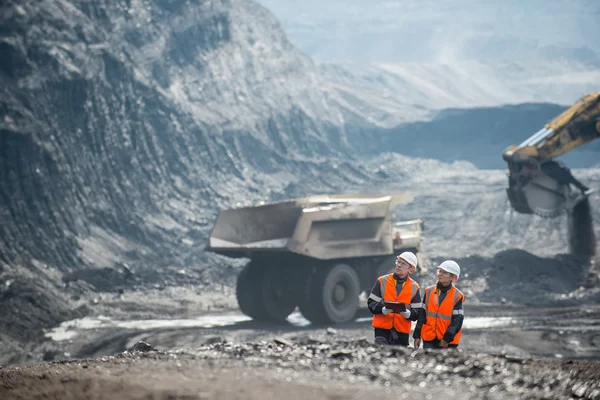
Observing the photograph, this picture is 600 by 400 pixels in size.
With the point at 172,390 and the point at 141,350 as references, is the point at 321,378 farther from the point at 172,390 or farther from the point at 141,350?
the point at 141,350

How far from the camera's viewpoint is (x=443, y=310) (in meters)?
7.21

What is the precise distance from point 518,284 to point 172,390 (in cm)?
1426

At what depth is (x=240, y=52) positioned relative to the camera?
38.1 m

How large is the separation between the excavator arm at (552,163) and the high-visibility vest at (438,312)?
43.0ft

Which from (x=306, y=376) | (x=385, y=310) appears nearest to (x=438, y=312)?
(x=385, y=310)

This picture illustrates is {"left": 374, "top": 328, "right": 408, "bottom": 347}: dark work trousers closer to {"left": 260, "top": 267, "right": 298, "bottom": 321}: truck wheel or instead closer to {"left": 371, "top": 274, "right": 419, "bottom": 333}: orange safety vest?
{"left": 371, "top": 274, "right": 419, "bottom": 333}: orange safety vest

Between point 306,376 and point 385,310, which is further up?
point 385,310

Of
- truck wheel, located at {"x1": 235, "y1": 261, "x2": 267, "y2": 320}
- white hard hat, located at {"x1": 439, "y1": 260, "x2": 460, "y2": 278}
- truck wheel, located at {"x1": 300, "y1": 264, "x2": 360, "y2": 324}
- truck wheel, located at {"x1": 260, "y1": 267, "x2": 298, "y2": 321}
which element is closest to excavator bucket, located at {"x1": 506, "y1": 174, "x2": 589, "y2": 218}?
truck wheel, located at {"x1": 300, "y1": 264, "x2": 360, "y2": 324}

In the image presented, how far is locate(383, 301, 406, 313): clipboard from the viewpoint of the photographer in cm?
750

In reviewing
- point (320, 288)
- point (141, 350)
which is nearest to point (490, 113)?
point (320, 288)

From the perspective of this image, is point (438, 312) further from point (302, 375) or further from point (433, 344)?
point (302, 375)

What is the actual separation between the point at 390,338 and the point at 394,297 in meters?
0.49

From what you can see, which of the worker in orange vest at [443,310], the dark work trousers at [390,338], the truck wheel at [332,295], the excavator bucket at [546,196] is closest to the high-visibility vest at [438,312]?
the worker in orange vest at [443,310]

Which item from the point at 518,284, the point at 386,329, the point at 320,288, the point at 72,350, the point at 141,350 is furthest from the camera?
the point at 518,284
